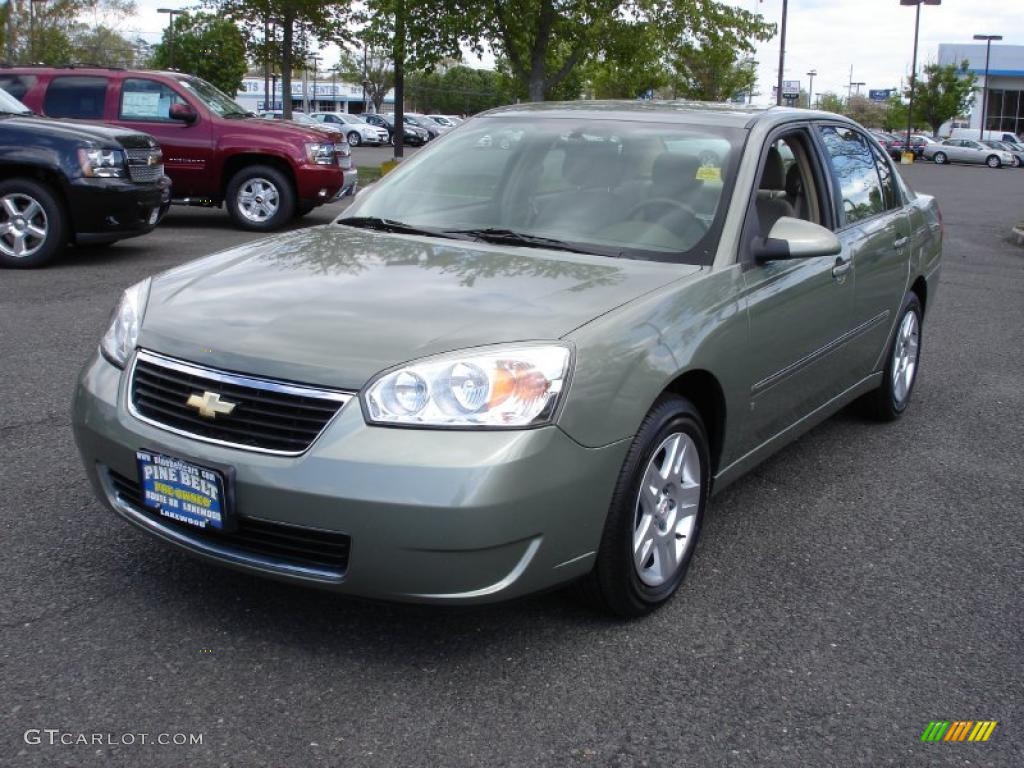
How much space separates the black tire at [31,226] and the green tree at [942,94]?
67.8 meters

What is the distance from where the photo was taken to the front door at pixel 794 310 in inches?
154

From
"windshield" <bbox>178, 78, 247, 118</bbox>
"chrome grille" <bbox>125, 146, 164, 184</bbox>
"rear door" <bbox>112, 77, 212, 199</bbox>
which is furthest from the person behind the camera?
"windshield" <bbox>178, 78, 247, 118</bbox>

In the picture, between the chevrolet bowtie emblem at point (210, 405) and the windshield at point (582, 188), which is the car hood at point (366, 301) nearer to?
the chevrolet bowtie emblem at point (210, 405)

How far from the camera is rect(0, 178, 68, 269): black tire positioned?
31.1 ft

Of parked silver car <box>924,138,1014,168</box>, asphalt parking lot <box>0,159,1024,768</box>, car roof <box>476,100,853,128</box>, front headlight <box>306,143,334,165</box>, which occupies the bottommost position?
asphalt parking lot <box>0,159,1024,768</box>

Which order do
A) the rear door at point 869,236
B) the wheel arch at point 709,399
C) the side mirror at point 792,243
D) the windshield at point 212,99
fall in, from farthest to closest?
A: the windshield at point 212,99 → the rear door at point 869,236 → the side mirror at point 792,243 → the wheel arch at point 709,399

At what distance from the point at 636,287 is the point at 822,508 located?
1.58 metres

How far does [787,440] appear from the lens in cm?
441

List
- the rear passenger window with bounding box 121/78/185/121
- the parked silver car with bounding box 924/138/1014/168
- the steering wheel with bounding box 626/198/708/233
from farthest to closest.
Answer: the parked silver car with bounding box 924/138/1014/168 < the rear passenger window with bounding box 121/78/185/121 < the steering wheel with bounding box 626/198/708/233

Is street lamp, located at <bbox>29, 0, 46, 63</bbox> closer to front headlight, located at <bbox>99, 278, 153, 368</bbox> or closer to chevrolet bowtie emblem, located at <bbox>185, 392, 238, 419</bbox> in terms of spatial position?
front headlight, located at <bbox>99, 278, 153, 368</bbox>

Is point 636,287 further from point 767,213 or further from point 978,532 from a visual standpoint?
point 978,532

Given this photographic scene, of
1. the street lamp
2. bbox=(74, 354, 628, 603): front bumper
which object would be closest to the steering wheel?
bbox=(74, 354, 628, 603): front bumper

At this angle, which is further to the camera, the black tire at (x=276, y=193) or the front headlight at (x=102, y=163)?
the black tire at (x=276, y=193)

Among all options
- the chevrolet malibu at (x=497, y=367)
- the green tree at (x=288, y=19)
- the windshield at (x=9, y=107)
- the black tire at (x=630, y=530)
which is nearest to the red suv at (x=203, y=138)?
the windshield at (x=9, y=107)
